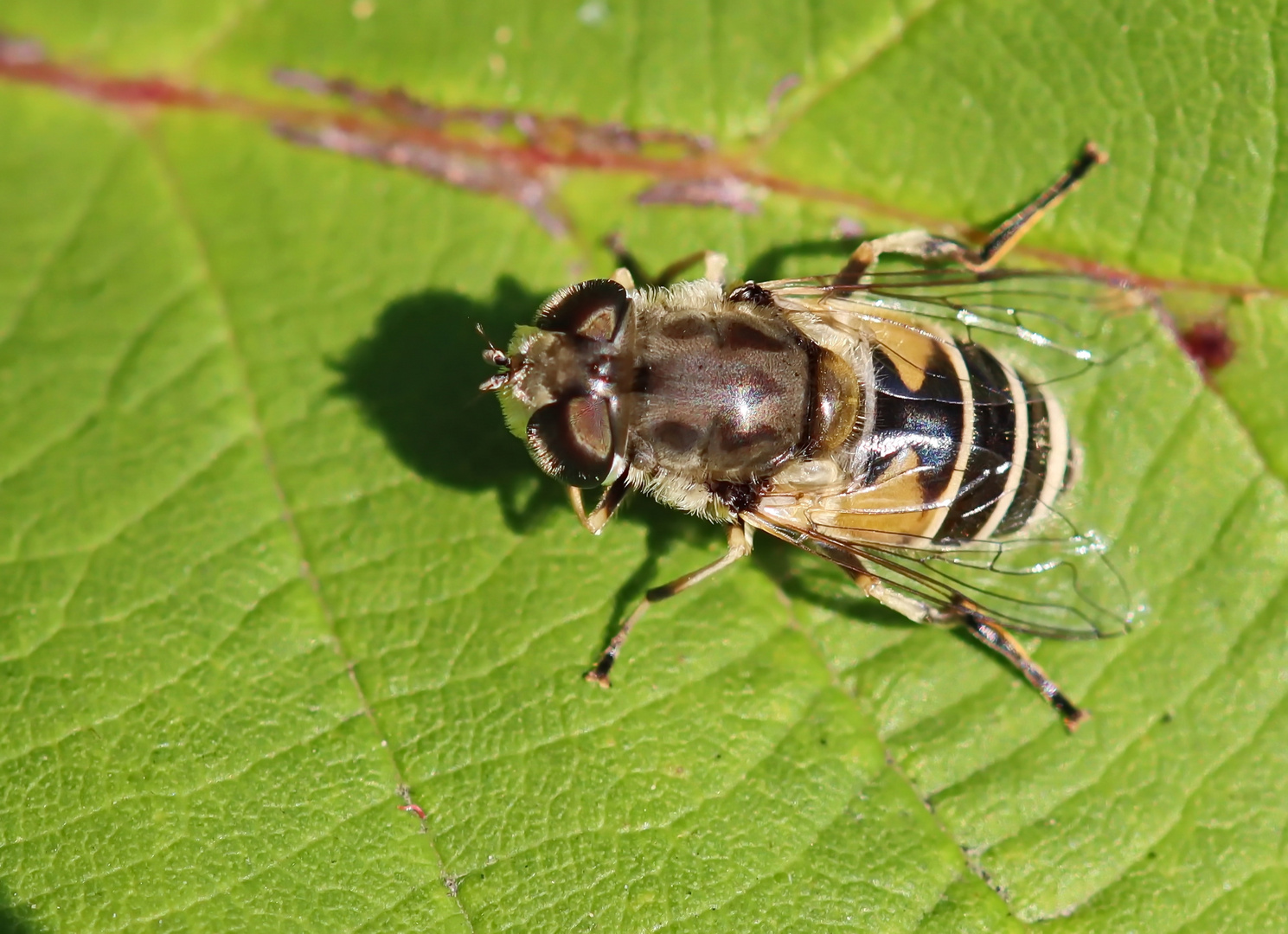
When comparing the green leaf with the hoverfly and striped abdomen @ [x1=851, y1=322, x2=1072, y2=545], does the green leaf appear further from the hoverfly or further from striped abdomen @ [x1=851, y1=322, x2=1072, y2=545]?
striped abdomen @ [x1=851, y1=322, x2=1072, y2=545]

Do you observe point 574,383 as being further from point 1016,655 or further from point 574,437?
point 1016,655

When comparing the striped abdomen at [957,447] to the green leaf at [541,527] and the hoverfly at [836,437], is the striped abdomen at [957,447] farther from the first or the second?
the green leaf at [541,527]

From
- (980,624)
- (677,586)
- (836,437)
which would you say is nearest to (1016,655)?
(980,624)

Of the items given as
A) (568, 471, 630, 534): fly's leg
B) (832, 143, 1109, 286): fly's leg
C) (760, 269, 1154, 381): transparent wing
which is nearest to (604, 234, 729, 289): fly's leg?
(760, 269, 1154, 381): transparent wing

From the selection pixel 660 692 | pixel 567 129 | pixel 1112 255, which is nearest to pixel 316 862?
pixel 660 692

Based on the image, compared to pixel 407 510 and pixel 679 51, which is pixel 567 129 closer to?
pixel 679 51

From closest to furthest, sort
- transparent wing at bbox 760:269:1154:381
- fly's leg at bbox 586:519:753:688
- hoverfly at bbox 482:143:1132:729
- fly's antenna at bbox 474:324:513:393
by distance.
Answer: hoverfly at bbox 482:143:1132:729 → fly's antenna at bbox 474:324:513:393 → fly's leg at bbox 586:519:753:688 → transparent wing at bbox 760:269:1154:381
